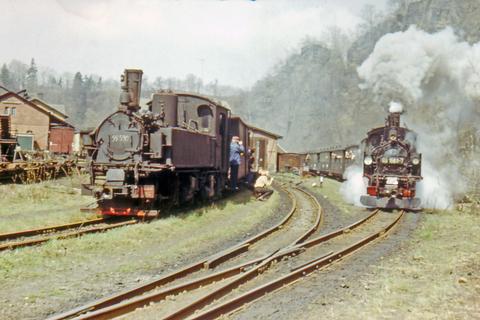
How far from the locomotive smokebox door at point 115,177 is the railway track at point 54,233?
3.17 ft

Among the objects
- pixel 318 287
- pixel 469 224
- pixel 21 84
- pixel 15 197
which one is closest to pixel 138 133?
pixel 15 197

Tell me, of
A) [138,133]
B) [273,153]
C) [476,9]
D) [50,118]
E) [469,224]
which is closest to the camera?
[138,133]

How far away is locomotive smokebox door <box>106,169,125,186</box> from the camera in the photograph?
1228 cm

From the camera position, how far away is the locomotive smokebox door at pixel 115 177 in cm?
1228

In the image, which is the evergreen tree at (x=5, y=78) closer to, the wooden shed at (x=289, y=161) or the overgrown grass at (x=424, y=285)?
the wooden shed at (x=289, y=161)

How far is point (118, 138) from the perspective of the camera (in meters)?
12.9

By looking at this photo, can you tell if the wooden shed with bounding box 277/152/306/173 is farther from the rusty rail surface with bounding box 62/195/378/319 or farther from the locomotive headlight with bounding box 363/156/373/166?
the rusty rail surface with bounding box 62/195/378/319

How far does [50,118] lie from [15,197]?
37.6m

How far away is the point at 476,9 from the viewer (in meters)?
61.3

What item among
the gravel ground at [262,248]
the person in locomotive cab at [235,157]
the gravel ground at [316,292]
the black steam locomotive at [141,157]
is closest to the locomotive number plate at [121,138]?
the black steam locomotive at [141,157]

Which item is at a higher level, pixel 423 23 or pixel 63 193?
pixel 423 23

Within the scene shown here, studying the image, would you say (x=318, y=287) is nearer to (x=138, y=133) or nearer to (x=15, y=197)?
(x=138, y=133)

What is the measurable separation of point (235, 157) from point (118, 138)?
6.49 meters

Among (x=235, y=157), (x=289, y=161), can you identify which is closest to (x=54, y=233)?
(x=235, y=157)
